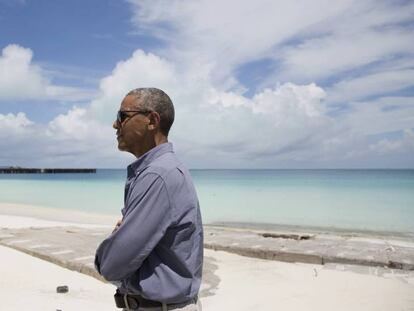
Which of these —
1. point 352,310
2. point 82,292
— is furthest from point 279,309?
point 82,292

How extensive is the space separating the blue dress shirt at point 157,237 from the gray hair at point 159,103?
0.50 feet

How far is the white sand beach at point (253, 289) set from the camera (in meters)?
5.28

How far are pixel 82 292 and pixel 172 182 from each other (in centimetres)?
439

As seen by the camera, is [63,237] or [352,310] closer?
[352,310]

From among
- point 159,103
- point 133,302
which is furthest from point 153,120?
point 133,302

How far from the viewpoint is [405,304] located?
219 inches

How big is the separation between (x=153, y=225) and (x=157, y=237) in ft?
0.18

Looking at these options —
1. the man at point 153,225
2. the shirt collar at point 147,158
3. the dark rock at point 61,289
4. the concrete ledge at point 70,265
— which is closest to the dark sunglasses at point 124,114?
the man at point 153,225

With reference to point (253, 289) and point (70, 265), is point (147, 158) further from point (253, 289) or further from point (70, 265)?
point (70, 265)

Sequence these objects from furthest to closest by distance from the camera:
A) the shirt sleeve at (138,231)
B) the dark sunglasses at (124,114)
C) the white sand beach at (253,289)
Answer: the white sand beach at (253,289), the dark sunglasses at (124,114), the shirt sleeve at (138,231)

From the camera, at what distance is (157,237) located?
1771 mm

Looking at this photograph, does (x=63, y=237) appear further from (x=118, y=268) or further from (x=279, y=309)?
(x=118, y=268)

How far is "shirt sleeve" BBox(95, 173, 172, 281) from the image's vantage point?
1.75m

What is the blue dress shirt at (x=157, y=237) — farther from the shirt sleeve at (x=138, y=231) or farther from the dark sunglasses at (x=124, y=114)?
the dark sunglasses at (x=124, y=114)
